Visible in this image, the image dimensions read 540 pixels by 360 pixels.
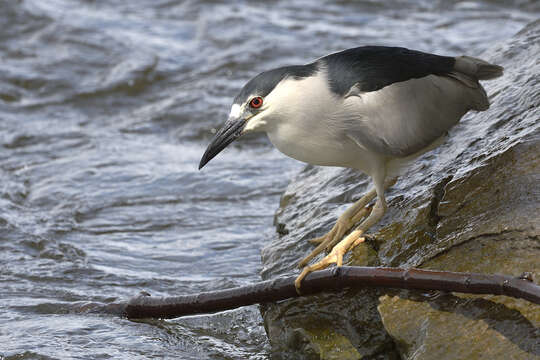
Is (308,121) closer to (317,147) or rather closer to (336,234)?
(317,147)

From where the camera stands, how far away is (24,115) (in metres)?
7.83

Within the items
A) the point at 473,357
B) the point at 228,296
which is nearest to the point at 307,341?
the point at 228,296

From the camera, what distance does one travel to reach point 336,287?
314 centimetres

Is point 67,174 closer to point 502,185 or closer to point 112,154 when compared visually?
point 112,154

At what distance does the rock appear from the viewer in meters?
2.84

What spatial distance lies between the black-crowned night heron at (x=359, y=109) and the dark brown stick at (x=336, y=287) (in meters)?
0.12

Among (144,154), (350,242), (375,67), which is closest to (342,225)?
(350,242)

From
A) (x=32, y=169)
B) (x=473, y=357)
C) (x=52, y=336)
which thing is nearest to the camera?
(x=473, y=357)

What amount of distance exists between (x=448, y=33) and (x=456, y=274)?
273 inches

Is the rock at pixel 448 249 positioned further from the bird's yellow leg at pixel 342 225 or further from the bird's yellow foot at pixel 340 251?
the bird's yellow leg at pixel 342 225

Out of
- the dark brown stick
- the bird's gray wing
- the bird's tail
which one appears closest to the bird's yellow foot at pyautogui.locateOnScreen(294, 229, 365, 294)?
the dark brown stick

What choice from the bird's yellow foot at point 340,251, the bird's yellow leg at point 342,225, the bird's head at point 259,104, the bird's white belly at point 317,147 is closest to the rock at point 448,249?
the bird's yellow foot at point 340,251

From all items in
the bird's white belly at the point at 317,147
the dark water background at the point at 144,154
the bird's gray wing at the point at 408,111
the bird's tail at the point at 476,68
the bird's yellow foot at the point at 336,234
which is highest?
the bird's tail at the point at 476,68

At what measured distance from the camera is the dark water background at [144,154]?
154 inches
